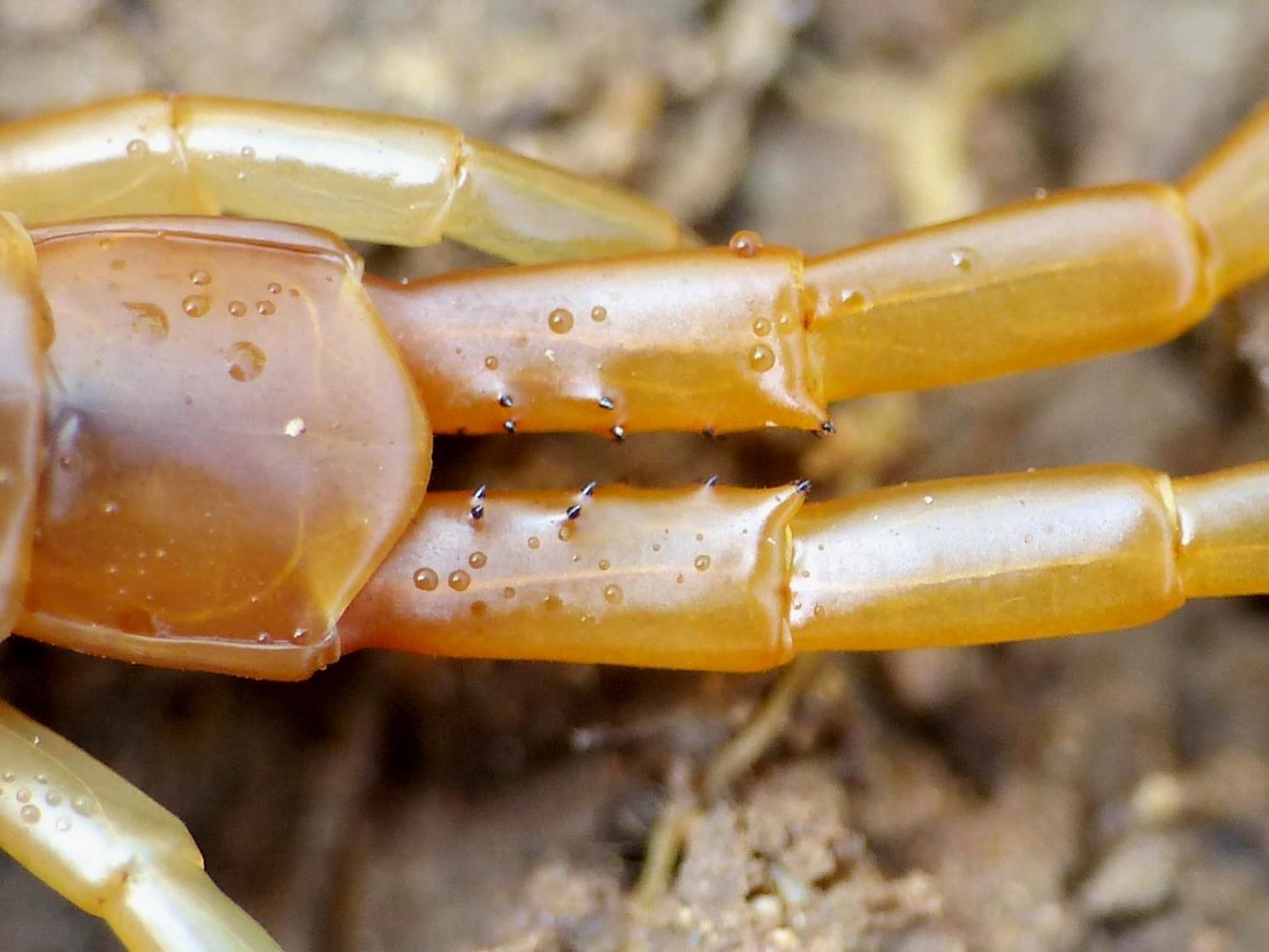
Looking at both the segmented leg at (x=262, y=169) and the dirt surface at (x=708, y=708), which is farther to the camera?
the dirt surface at (x=708, y=708)

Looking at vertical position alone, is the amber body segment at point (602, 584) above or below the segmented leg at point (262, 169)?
below

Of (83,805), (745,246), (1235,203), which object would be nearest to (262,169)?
(745,246)

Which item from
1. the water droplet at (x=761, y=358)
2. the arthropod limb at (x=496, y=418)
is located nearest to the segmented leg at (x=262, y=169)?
the arthropod limb at (x=496, y=418)

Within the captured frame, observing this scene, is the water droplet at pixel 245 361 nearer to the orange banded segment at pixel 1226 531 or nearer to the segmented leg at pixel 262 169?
the segmented leg at pixel 262 169

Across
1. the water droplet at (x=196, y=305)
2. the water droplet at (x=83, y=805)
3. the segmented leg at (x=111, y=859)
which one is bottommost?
the segmented leg at (x=111, y=859)

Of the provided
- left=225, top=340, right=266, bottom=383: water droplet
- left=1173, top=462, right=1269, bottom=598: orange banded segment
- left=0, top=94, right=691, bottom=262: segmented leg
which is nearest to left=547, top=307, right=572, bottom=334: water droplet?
left=0, top=94, right=691, bottom=262: segmented leg

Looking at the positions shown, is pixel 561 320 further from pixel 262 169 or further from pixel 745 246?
pixel 262 169
